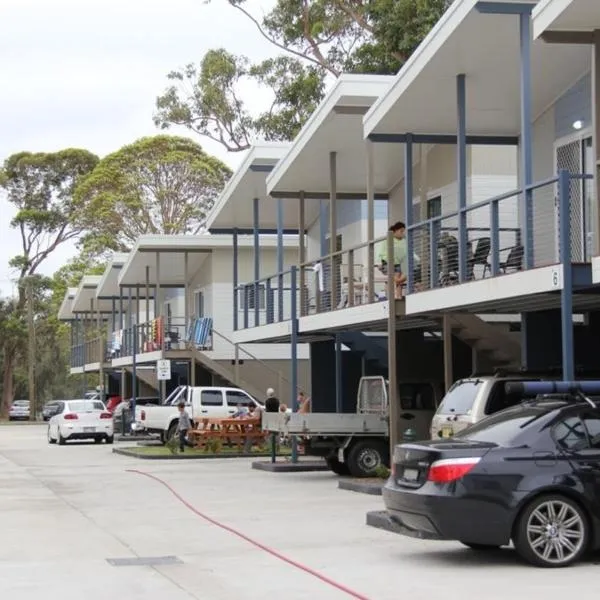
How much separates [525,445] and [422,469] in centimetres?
96

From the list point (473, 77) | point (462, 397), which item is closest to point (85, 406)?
point (473, 77)

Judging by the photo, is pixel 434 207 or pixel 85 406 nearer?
pixel 434 207

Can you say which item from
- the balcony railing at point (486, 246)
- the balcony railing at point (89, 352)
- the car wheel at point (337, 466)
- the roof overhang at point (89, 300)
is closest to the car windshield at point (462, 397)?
the balcony railing at point (486, 246)

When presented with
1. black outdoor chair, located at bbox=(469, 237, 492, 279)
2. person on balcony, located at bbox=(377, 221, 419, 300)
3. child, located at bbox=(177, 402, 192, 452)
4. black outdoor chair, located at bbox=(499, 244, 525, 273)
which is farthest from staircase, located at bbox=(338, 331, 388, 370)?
black outdoor chair, located at bbox=(499, 244, 525, 273)

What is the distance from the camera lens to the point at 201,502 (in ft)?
63.8

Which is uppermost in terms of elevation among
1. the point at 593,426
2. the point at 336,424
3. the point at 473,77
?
the point at 473,77

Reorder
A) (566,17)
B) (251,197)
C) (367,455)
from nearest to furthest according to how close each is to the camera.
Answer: (566,17), (367,455), (251,197)

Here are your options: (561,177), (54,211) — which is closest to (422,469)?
(561,177)

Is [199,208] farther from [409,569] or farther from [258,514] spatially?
[409,569]

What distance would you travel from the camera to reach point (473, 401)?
16141 mm

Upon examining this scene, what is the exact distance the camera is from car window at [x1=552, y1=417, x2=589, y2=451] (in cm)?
1175

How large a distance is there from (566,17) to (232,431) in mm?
18648

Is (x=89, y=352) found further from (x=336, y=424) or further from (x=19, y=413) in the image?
(x=336, y=424)

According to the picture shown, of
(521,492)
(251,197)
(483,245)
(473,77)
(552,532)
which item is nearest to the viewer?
(521,492)
